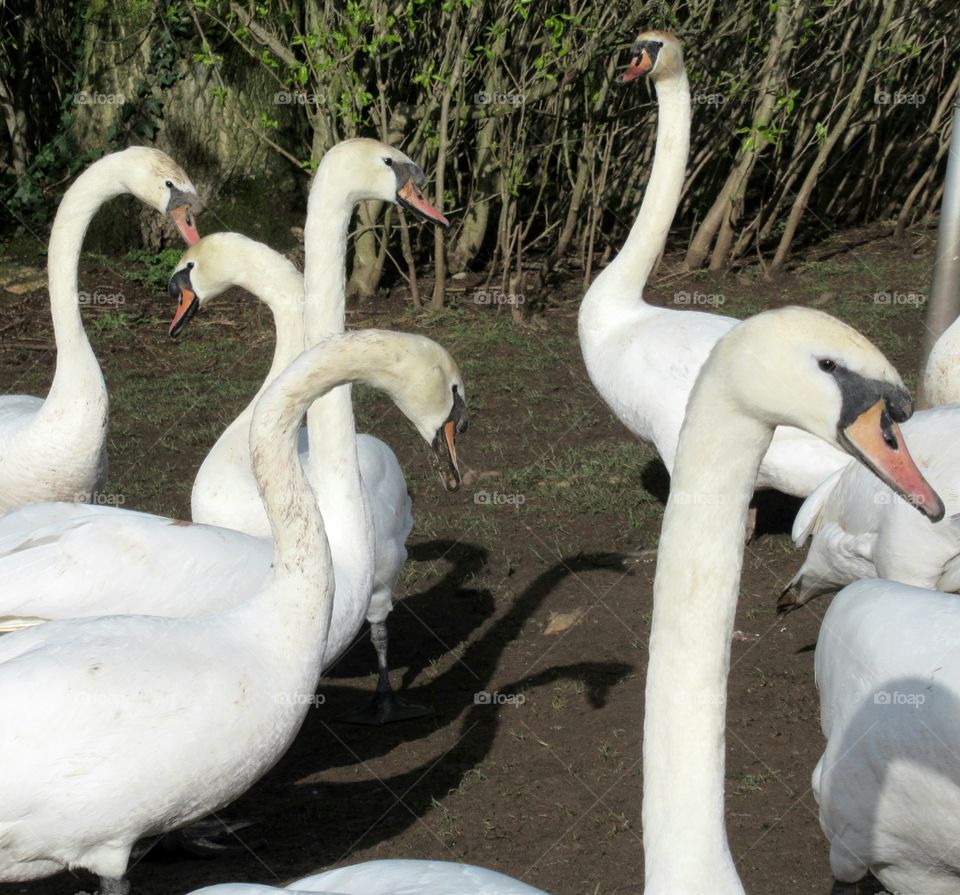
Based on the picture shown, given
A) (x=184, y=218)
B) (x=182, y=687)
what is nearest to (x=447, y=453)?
(x=182, y=687)

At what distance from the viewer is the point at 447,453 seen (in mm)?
3457

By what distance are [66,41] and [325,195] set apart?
22.7 feet

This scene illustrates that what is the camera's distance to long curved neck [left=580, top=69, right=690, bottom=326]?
6.07 metres

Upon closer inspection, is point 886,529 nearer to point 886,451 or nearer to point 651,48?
point 886,451

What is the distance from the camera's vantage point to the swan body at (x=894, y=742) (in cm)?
299

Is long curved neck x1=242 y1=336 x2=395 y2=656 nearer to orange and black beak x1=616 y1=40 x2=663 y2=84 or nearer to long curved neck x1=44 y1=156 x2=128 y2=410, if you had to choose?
long curved neck x1=44 y1=156 x2=128 y2=410

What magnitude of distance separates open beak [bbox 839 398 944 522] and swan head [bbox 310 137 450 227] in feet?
8.63

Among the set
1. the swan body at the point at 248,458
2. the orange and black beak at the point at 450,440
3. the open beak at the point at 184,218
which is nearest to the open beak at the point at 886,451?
the orange and black beak at the point at 450,440

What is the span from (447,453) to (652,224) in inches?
121

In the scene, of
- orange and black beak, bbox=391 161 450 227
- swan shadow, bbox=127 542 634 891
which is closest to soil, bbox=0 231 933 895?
swan shadow, bbox=127 542 634 891

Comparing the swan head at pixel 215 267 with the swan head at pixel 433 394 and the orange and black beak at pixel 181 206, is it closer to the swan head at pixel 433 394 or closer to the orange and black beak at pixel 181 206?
the orange and black beak at pixel 181 206

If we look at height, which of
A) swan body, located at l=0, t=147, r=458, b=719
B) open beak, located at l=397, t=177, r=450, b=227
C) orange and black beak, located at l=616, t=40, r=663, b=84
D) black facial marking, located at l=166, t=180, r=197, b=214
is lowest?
swan body, located at l=0, t=147, r=458, b=719

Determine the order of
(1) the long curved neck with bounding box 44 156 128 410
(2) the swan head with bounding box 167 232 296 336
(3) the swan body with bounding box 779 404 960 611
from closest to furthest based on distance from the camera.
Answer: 1. (3) the swan body with bounding box 779 404 960 611
2. (2) the swan head with bounding box 167 232 296 336
3. (1) the long curved neck with bounding box 44 156 128 410

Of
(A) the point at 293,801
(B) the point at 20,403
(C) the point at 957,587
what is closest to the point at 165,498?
(B) the point at 20,403
